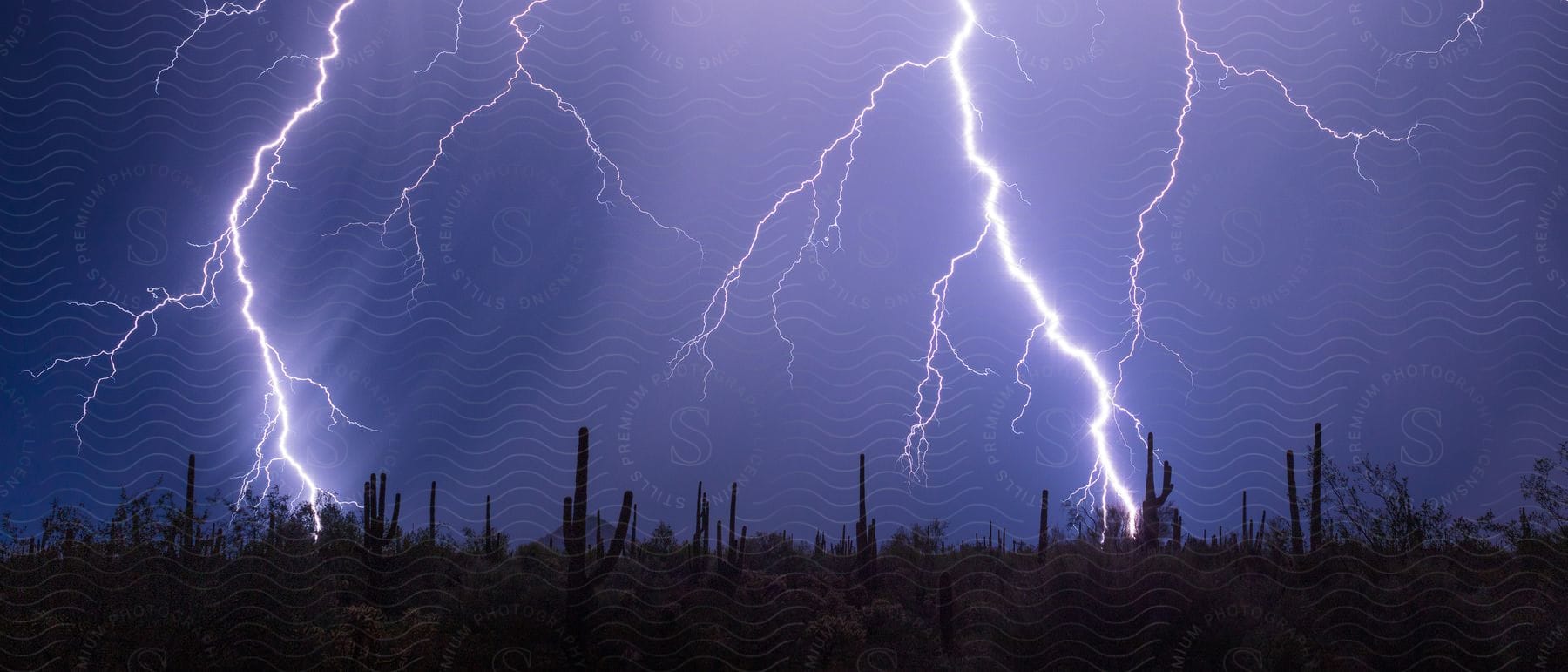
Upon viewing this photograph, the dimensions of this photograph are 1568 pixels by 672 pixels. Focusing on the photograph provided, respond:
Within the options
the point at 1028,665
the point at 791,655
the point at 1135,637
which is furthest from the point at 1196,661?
the point at 791,655

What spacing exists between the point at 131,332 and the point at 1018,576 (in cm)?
1648

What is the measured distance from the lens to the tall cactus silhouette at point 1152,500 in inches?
590

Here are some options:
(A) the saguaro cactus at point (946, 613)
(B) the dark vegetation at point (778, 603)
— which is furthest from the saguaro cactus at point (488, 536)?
(A) the saguaro cactus at point (946, 613)

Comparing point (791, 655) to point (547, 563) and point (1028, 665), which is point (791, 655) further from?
point (547, 563)

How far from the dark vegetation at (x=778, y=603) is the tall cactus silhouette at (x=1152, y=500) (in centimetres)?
4

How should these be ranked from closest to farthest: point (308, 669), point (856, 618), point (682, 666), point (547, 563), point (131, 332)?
point (308, 669), point (682, 666), point (856, 618), point (547, 563), point (131, 332)

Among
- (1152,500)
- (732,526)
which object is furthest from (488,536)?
(1152,500)

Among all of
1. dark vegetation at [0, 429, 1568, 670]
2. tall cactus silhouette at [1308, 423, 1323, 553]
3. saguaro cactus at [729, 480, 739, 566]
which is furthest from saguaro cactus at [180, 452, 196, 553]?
tall cactus silhouette at [1308, 423, 1323, 553]

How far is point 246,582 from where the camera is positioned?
12.6 meters

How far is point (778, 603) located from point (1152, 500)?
6620 mm

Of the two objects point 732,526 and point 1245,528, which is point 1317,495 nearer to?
point 1245,528

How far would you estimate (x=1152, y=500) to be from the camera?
15.4 metres

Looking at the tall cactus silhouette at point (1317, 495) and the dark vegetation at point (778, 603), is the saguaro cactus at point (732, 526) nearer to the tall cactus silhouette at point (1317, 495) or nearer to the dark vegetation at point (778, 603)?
the dark vegetation at point (778, 603)

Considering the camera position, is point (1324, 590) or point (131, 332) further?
point (131, 332)
